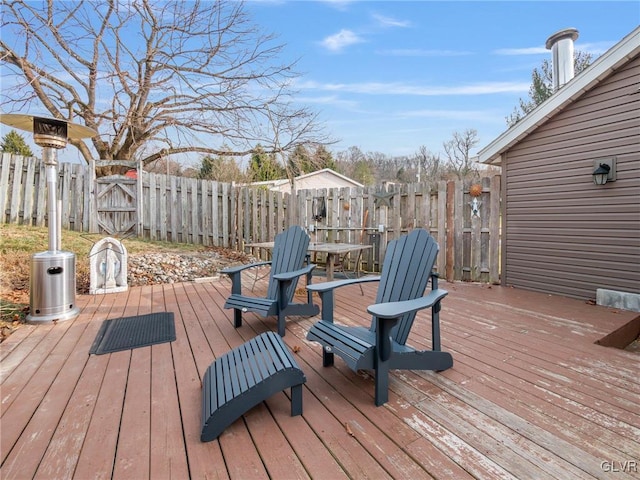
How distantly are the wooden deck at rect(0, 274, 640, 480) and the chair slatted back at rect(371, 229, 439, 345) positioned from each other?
0.38m

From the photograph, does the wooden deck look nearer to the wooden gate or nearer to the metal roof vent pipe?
the metal roof vent pipe

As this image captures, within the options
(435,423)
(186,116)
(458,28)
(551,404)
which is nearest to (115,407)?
(435,423)

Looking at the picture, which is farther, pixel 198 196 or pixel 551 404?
pixel 198 196

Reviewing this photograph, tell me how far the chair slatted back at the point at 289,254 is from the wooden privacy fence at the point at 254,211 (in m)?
2.96

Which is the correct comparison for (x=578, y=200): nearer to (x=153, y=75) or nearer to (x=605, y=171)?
(x=605, y=171)

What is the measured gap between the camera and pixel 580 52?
12.3m

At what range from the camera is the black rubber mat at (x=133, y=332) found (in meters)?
2.71

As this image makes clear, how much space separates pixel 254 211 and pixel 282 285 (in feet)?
17.3

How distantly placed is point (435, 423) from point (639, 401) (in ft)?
3.89

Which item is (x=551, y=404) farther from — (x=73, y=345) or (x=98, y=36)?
(x=98, y=36)

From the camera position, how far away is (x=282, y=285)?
9.44 ft

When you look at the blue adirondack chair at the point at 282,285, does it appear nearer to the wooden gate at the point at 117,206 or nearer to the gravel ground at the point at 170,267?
the gravel ground at the point at 170,267

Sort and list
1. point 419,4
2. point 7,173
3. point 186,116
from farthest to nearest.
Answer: point 186,116, point 7,173, point 419,4

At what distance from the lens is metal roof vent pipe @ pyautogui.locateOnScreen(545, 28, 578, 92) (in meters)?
5.11
